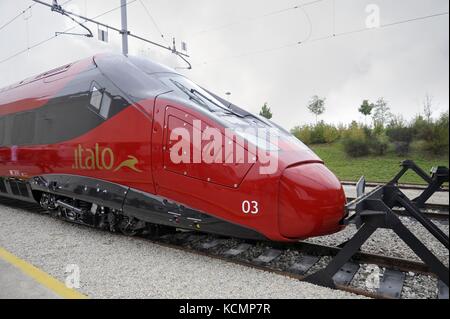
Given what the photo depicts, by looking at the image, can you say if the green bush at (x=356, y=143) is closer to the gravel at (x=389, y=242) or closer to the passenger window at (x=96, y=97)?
the gravel at (x=389, y=242)

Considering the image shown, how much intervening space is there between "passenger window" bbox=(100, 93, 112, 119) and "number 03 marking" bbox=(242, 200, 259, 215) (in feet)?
8.90

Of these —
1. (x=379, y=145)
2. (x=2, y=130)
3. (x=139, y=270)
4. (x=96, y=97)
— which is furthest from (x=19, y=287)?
→ (x=379, y=145)

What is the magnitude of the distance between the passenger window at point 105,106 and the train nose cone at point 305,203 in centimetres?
302

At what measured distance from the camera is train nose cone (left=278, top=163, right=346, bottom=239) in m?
3.57

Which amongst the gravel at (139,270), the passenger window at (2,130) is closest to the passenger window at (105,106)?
Result: the gravel at (139,270)

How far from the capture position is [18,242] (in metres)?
5.39

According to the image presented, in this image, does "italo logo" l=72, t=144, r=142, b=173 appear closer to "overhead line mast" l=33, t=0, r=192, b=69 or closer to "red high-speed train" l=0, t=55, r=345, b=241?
"red high-speed train" l=0, t=55, r=345, b=241

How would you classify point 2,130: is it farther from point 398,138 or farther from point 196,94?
point 398,138

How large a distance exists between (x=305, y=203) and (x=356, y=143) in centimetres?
1937


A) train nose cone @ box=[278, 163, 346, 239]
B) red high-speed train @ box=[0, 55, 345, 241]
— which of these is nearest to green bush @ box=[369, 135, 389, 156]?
red high-speed train @ box=[0, 55, 345, 241]

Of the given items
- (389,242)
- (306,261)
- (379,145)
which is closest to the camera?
(306,261)

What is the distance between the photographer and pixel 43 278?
12.5ft

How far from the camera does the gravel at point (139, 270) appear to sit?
346cm

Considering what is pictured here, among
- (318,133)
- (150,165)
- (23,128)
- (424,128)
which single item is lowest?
(150,165)
